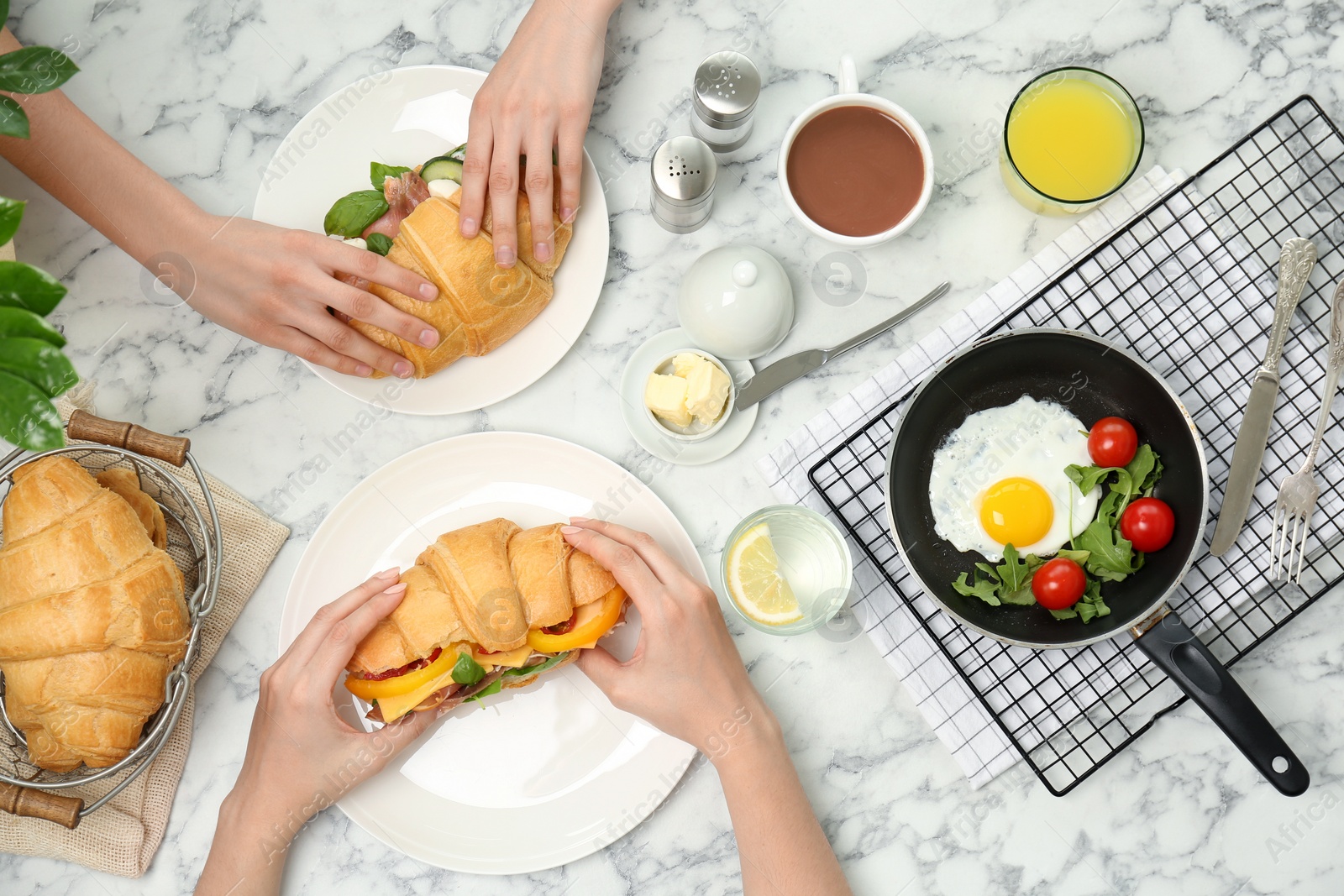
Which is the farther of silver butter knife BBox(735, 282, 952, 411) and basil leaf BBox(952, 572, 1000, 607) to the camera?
silver butter knife BBox(735, 282, 952, 411)

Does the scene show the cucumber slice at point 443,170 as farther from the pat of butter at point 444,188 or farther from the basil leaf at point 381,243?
the basil leaf at point 381,243

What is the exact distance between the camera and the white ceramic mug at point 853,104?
202 centimetres

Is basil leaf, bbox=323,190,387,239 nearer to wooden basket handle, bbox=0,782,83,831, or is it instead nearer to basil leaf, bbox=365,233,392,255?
basil leaf, bbox=365,233,392,255

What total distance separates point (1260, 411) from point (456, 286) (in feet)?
6.01

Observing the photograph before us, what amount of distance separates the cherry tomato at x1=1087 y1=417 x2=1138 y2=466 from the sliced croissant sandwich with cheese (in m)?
1.12

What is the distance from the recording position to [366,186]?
2135mm

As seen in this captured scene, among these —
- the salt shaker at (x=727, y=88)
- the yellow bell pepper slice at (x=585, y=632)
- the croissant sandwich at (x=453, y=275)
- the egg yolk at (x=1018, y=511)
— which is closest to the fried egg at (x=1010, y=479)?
the egg yolk at (x=1018, y=511)

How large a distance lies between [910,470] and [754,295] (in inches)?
21.2

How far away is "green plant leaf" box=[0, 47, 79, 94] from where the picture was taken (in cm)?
118

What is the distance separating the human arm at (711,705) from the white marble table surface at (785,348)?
17 cm

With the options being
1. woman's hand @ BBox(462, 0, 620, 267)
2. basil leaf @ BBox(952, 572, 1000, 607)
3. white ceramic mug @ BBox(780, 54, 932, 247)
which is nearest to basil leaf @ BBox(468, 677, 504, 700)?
woman's hand @ BBox(462, 0, 620, 267)

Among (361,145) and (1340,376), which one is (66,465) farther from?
(1340,376)

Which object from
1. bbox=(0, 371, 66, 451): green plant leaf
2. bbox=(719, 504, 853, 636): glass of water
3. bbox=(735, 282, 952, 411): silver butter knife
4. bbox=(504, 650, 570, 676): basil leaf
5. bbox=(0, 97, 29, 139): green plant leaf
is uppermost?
bbox=(0, 97, 29, 139): green plant leaf

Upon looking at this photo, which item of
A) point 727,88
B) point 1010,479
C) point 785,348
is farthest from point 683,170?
point 1010,479
